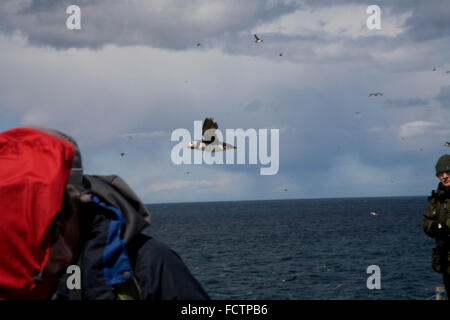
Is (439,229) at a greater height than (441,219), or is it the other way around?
(441,219)

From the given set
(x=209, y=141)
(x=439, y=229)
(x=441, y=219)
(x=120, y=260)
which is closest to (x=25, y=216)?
(x=120, y=260)

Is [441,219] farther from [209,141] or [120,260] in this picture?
[120,260]

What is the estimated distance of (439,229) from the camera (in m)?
10.8

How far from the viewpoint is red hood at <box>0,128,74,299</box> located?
1938mm

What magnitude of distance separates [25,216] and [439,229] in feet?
34.9

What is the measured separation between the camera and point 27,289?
2008 millimetres

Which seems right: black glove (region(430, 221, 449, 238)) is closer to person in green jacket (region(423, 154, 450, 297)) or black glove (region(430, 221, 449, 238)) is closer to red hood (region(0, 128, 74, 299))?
person in green jacket (region(423, 154, 450, 297))

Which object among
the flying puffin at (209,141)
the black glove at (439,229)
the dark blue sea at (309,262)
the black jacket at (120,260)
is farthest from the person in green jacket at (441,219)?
the dark blue sea at (309,262)

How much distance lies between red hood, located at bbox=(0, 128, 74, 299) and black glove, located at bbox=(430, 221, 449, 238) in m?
10.5

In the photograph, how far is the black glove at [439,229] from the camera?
425 inches

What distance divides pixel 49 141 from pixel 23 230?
423mm

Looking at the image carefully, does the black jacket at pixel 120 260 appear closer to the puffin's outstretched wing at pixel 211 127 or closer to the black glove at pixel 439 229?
the black glove at pixel 439 229
